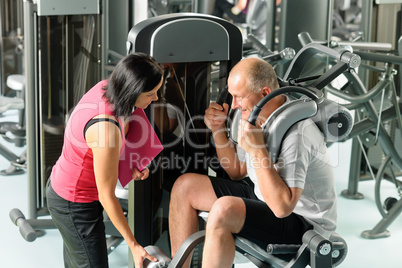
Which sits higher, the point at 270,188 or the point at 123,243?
the point at 270,188

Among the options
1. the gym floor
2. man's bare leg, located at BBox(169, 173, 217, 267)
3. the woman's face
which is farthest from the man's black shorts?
the gym floor

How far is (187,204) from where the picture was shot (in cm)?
250

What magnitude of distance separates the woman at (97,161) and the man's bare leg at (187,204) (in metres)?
0.26

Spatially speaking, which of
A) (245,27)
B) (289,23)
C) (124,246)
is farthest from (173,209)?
(245,27)

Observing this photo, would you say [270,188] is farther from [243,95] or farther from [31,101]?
[31,101]

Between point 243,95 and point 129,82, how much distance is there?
0.46 m

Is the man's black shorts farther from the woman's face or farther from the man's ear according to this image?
the woman's face

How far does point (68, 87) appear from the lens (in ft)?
11.9

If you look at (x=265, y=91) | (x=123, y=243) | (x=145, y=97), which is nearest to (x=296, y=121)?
(x=265, y=91)

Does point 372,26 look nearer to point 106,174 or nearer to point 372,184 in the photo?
point 372,184

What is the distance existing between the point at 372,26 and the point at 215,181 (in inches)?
96.3

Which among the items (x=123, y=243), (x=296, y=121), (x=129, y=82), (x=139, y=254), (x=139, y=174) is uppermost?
(x=129, y=82)

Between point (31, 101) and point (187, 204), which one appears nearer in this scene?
point (187, 204)

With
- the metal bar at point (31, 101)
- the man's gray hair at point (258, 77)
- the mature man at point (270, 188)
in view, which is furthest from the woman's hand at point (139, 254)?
the metal bar at point (31, 101)
